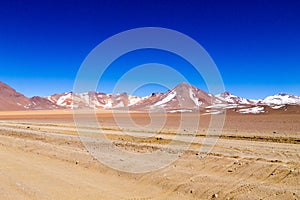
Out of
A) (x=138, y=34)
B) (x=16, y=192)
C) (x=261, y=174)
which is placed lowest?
(x=16, y=192)

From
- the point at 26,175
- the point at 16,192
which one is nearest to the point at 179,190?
the point at 16,192

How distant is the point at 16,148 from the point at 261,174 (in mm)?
16454

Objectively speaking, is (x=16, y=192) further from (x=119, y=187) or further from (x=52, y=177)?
(x=119, y=187)

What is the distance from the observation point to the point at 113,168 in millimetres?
13750

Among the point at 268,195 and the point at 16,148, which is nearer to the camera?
the point at 268,195

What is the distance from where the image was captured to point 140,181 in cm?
1190

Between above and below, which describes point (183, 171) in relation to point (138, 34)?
below

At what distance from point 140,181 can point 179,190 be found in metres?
1.84

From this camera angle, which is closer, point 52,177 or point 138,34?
point 52,177

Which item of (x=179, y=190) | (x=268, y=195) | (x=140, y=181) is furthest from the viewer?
(x=140, y=181)

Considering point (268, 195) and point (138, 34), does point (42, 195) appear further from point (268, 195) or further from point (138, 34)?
point (138, 34)

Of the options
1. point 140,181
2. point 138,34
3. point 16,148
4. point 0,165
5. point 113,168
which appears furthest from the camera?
point 16,148

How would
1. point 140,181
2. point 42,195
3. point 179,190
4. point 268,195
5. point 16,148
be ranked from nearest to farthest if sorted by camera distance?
point 268,195 < point 42,195 < point 179,190 < point 140,181 < point 16,148

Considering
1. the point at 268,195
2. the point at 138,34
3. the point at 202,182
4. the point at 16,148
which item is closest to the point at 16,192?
the point at 202,182
